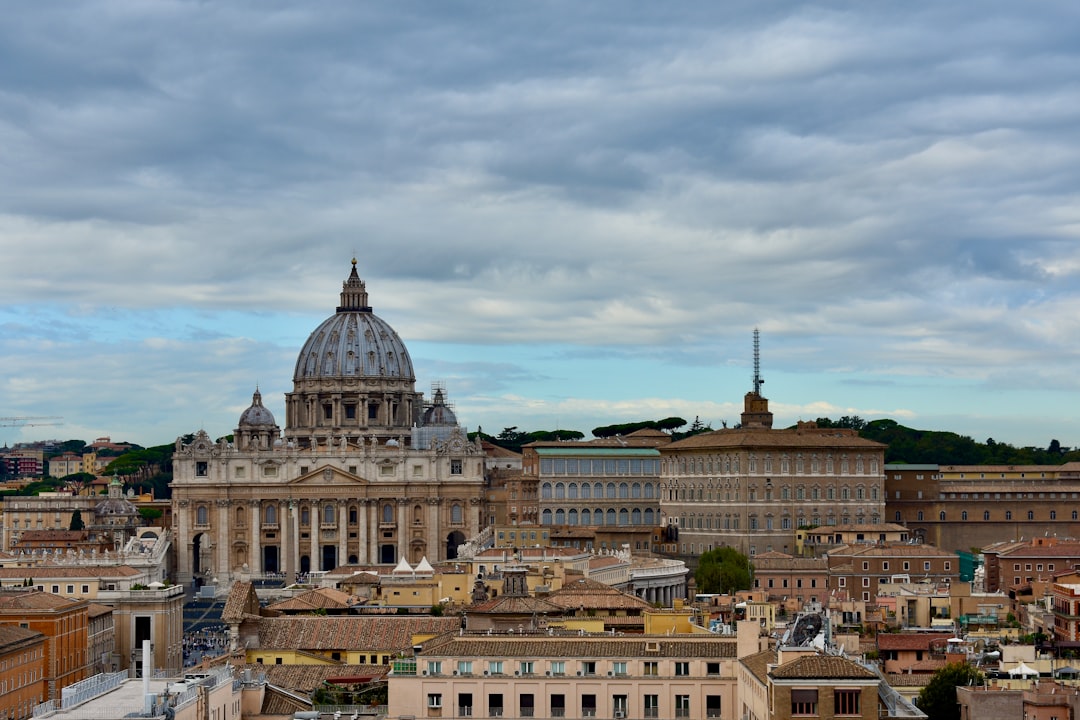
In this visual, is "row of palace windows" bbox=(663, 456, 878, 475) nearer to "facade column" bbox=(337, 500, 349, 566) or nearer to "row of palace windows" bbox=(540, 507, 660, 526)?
"row of palace windows" bbox=(540, 507, 660, 526)

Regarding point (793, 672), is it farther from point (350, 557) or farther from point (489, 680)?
point (350, 557)

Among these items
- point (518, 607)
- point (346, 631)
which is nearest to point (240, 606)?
point (346, 631)

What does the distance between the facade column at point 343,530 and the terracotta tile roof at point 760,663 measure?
118395 millimetres

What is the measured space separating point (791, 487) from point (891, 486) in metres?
7.78

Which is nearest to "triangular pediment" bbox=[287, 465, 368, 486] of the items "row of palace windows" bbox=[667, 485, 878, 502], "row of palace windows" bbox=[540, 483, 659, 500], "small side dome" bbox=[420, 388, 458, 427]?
"small side dome" bbox=[420, 388, 458, 427]

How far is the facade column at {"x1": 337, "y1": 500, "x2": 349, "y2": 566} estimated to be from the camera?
167 metres

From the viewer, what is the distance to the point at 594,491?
146 metres

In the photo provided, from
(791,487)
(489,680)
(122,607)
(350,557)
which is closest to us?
(489,680)

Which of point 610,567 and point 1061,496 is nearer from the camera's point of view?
point 610,567

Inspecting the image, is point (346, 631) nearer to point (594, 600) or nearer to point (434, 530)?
point (594, 600)

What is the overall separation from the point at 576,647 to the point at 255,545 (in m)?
117

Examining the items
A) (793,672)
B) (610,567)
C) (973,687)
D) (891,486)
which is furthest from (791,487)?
(793,672)

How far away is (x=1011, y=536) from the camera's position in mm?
129250

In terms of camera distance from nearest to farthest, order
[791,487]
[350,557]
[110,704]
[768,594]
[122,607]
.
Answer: [110,704] → [122,607] → [768,594] → [791,487] → [350,557]
